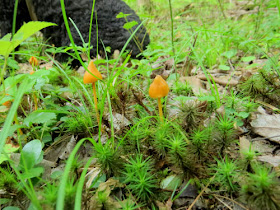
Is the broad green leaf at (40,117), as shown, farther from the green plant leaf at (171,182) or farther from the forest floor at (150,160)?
the green plant leaf at (171,182)

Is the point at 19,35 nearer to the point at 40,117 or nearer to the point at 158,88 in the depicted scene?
the point at 40,117

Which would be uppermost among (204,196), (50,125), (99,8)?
(99,8)

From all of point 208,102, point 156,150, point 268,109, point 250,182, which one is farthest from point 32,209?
point 268,109

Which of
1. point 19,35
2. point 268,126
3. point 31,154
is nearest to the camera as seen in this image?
point 19,35

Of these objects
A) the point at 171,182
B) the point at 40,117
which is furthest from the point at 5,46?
the point at 171,182

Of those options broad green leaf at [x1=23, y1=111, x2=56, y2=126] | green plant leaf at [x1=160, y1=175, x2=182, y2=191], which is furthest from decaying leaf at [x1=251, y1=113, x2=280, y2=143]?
broad green leaf at [x1=23, y1=111, x2=56, y2=126]

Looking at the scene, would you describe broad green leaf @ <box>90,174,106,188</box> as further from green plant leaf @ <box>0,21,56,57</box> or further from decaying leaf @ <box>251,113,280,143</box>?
decaying leaf @ <box>251,113,280,143</box>

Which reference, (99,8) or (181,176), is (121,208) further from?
(99,8)

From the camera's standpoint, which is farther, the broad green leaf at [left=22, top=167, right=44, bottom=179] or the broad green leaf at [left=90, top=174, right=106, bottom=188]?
the broad green leaf at [left=90, top=174, right=106, bottom=188]
